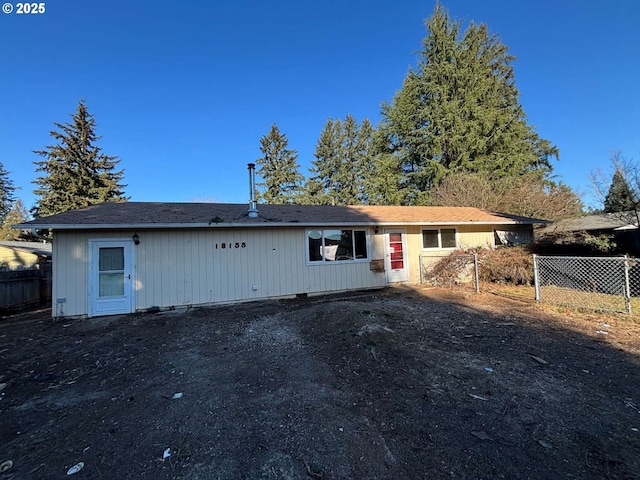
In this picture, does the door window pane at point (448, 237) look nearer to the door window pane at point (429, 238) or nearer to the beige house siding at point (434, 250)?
the beige house siding at point (434, 250)

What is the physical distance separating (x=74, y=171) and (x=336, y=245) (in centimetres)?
2190

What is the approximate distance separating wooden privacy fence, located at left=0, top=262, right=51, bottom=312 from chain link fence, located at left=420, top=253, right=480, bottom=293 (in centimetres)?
1358

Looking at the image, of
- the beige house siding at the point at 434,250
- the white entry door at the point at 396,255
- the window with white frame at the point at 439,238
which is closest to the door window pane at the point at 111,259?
the white entry door at the point at 396,255

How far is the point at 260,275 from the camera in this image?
8.81m

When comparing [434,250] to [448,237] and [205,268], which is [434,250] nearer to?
[448,237]

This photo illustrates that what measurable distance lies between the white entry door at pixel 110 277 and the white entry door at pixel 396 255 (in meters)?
7.81

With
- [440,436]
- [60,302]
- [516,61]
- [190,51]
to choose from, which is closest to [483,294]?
[440,436]

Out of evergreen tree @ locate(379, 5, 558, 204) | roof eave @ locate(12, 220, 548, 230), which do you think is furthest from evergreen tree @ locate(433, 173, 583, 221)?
roof eave @ locate(12, 220, 548, 230)

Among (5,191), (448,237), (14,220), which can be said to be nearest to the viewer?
(448,237)

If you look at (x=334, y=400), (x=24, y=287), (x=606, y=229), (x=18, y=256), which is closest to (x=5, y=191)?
(x=18, y=256)

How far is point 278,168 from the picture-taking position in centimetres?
2697

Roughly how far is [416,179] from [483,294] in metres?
14.8

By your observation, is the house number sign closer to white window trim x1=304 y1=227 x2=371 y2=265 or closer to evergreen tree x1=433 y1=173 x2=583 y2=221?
white window trim x1=304 y1=227 x2=371 y2=265

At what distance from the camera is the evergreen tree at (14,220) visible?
2644cm
